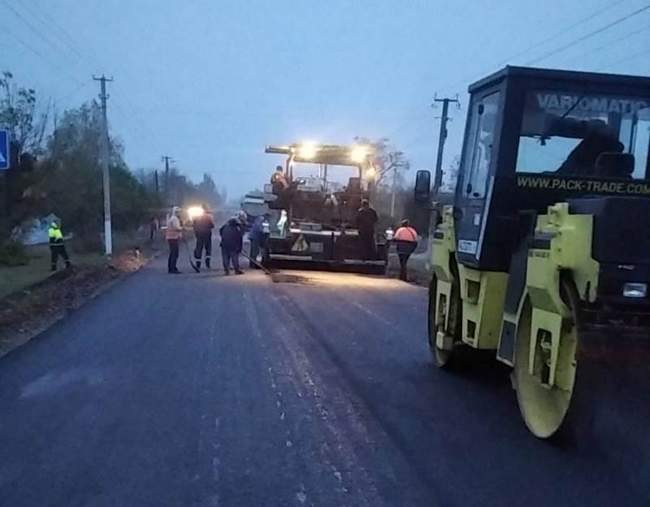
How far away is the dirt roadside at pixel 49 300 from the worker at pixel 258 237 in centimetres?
376

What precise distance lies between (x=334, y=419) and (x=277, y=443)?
91 centimetres

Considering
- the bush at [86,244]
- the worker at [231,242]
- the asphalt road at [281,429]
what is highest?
the asphalt road at [281,429]

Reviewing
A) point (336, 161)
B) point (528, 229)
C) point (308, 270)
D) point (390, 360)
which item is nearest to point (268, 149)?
point (336, 161)

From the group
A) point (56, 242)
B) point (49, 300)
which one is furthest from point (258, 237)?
point (49, 300)

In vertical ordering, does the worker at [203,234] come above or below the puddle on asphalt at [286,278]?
above

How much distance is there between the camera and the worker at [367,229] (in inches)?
1050

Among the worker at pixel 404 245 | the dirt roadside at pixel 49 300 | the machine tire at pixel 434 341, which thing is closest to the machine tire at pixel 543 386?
the machine tire at pixel 434 341

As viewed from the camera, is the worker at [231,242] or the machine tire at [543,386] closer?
the machine tire at [543,386]

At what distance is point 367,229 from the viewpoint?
26828 mm

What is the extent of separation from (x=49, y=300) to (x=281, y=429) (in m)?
12.4

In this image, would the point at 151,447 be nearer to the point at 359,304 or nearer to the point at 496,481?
the point at 496,481

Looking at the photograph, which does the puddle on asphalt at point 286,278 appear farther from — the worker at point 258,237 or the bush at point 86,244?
the bush at point 86,244

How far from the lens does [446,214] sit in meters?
10.4

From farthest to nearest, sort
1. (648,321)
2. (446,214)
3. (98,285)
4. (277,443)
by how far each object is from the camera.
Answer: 1. (98,285)
2. (446,214)
3. (277,443)
4. (648,321)
